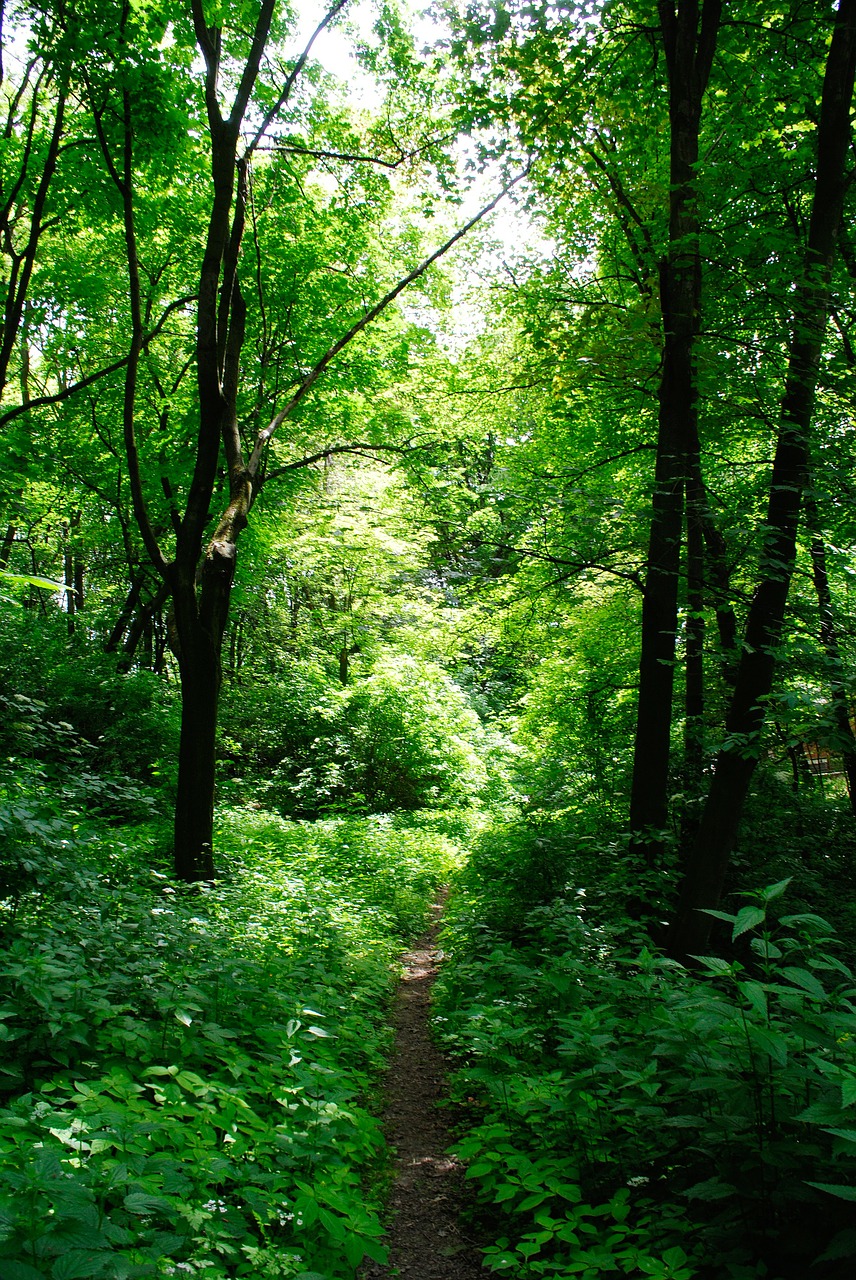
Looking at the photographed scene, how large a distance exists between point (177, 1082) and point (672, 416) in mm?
5918

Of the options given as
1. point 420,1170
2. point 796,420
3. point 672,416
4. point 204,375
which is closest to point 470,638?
point 672,416

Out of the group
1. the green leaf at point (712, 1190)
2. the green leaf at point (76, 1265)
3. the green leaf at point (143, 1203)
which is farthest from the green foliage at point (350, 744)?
the green leaf at point (76, 1265)

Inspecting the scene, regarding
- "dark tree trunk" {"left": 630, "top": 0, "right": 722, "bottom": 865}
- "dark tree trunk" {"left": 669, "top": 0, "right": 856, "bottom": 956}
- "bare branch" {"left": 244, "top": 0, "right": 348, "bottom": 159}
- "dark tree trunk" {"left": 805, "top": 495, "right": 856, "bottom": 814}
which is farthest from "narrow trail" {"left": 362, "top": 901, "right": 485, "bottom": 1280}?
"bare branch" {"left": 244, "top": 0, "right": 348, "bottom": 159}

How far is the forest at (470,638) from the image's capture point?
104 inches

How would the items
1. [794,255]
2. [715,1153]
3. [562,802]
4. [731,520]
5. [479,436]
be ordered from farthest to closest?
1. [479,436]
2. [562,802]
3. [731,520]
4. [794,255]
5. [715,1153]

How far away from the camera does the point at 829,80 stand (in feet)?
16.5

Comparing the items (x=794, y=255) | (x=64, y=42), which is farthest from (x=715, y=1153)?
(x=64, y=42)

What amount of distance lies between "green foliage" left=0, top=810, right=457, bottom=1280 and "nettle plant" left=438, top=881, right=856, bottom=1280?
29.1 inches

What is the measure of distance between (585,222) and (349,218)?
3.15 m

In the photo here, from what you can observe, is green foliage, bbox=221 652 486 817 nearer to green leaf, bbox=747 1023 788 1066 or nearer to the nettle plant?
the nettle plant

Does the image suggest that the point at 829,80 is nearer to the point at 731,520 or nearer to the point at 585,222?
the point at 731,520

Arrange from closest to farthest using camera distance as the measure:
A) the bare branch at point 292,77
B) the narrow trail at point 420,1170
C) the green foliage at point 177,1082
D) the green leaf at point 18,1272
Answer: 1. the green leaf at point 18,1272
2. the green foliage at point 177,1082
3. the narrow trail at point 420,1170
4. the bare branch at point 292,77

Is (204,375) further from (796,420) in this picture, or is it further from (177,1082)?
(177,1082)

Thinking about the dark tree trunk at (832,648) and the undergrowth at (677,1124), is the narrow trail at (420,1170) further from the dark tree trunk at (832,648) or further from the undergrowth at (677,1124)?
the dark tree trunk at (832,648)
